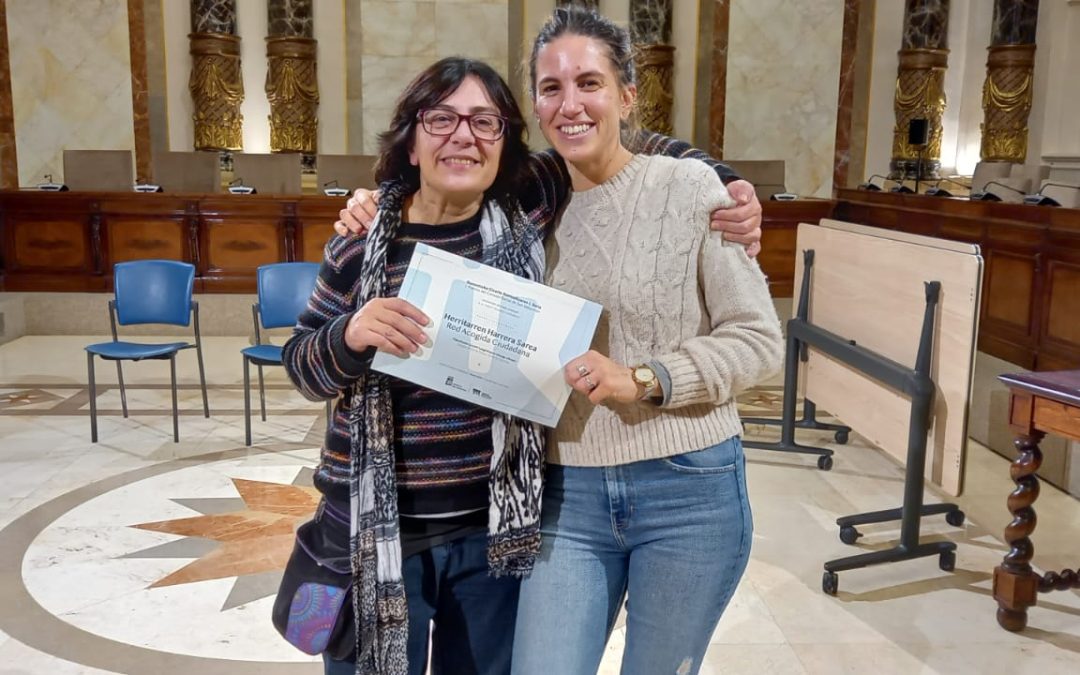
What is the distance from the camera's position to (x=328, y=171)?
30.6ft

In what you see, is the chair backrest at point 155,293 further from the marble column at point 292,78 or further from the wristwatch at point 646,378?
the marble column at point 292,78

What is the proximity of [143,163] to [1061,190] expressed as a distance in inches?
353

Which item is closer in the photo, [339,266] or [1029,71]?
[339,266]

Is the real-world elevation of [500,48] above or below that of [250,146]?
above

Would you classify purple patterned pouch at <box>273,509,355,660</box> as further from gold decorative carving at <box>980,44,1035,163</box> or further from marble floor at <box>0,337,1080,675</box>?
gold decorative carving at <box>980,44,1035,163</box>

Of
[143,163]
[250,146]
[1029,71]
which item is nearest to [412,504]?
[143,163]

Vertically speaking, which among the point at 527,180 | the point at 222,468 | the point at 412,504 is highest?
the point at 527,180

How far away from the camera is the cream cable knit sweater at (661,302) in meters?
1.58

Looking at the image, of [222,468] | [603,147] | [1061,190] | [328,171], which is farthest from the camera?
[328,171]

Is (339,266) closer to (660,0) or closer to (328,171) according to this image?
(328,171)

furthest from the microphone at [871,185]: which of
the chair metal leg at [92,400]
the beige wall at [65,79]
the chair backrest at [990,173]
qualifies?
the beige wall at [65,79]

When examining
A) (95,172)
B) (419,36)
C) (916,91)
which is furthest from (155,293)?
(916,91)

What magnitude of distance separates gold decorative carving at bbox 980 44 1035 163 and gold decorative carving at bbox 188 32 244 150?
9.51m

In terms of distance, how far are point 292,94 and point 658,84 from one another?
14.4 ft
